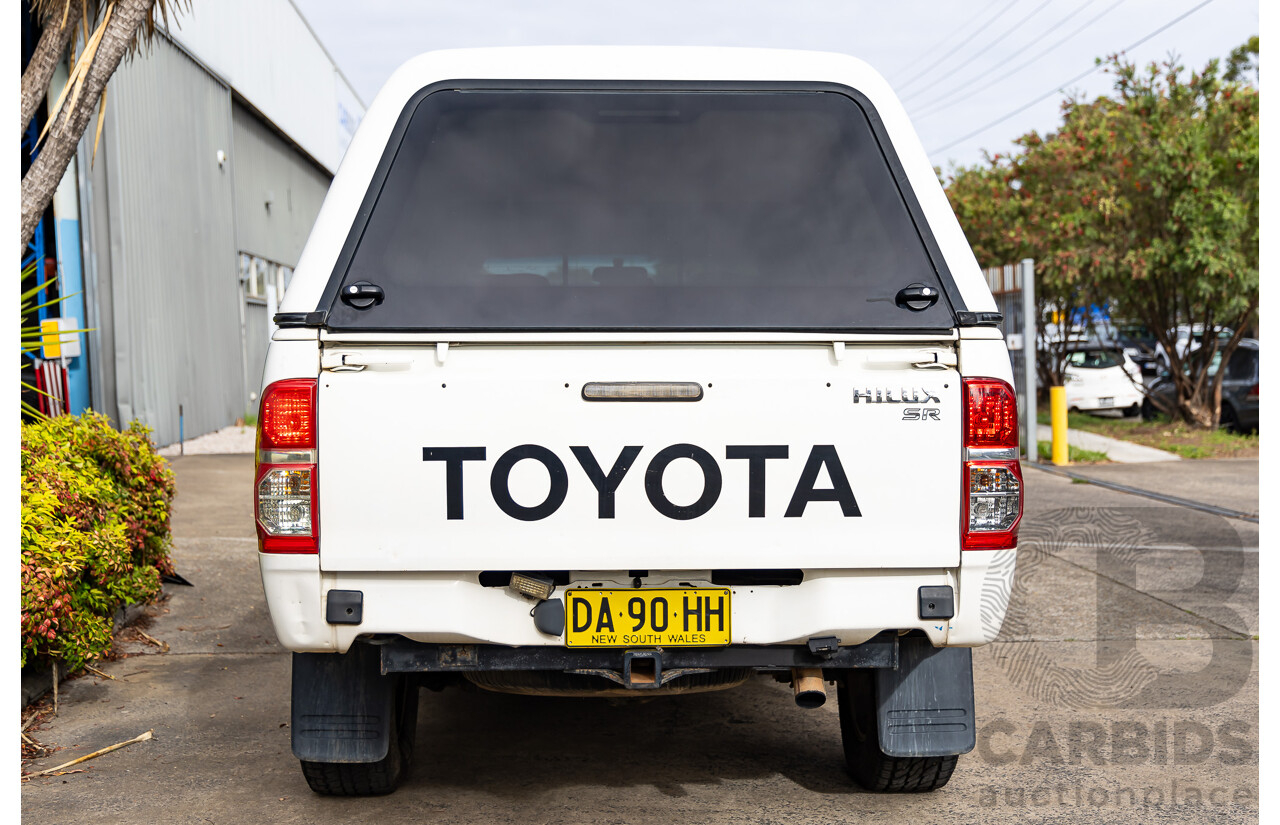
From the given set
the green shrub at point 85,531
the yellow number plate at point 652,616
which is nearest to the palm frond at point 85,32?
the green shrub at point 85,531

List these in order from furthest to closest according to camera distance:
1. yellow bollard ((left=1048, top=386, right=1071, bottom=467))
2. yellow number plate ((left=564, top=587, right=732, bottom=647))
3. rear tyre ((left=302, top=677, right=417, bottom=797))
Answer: yellow bollard ((left=1048, top=386, right=1071, bottom=467)) < rear tyre ((left=302, top=677, right=417, bottom=797)) < yellow number plate ((left=564, top=587, right=732, bottom=647))

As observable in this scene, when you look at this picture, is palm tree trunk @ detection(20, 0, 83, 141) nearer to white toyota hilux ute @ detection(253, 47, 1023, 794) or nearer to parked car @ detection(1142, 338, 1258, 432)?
white toyota hilux ute @ detection(253, 47, 1023, 794)

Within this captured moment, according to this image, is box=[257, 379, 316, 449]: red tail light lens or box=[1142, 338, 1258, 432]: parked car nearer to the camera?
box=[257, 379, 316, 449]: red tail light lens

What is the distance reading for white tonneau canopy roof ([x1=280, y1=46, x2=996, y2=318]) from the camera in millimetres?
Result: 3377

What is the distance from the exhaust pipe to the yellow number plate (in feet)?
0.96

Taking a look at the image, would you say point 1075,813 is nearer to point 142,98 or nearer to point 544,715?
point 544,715

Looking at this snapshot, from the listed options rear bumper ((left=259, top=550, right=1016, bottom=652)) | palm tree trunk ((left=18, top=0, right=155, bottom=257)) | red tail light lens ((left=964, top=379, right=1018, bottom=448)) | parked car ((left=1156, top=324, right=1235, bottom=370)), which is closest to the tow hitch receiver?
rear bumper ((left=259, top=550, right=1016, bottom=652))

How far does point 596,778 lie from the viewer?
13.4 feet

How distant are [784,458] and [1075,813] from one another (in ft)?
5.40

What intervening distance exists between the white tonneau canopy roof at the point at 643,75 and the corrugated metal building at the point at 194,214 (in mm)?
6657

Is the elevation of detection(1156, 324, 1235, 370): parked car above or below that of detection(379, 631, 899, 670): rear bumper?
above

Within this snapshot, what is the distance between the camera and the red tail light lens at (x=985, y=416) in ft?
10.3

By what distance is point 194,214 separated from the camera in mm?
15531

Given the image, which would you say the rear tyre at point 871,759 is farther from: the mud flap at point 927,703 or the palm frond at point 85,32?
the palm frond at point 85,32
